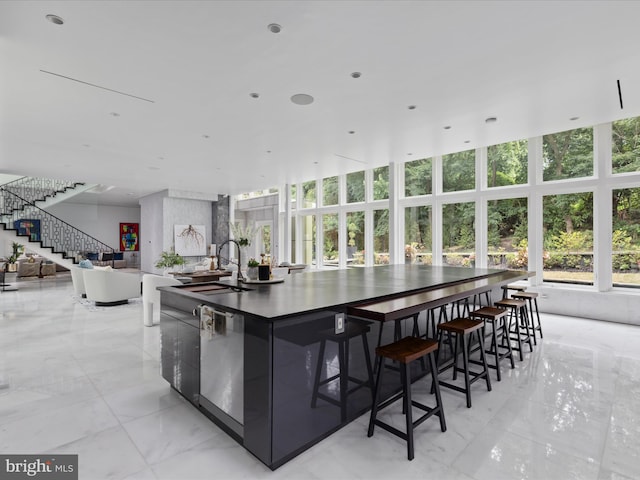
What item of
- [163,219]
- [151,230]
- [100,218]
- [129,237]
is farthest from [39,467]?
[129,237]

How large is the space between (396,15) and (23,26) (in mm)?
3027

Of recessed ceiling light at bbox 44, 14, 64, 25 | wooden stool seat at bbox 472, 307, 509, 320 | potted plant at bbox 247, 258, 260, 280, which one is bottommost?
wooden stool seat at bbox 472, 307, 509, 320

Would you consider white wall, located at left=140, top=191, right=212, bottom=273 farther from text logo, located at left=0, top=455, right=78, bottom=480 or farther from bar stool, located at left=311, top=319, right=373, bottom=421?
bar stool, located at left=311, top=319, right=373, bottom=421

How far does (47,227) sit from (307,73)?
40.3 feet

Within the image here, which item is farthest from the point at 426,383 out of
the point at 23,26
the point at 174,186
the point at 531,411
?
the point at 174,186

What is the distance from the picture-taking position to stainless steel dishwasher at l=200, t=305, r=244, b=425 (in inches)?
83.6

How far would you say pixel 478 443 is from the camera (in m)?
2.21

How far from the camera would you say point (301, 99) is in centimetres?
421

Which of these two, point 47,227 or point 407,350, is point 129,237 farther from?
point 407,350

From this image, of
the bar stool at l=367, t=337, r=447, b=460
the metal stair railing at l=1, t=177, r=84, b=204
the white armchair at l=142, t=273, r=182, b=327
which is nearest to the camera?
the bar stool at l=367, t=337, r=447, b=460

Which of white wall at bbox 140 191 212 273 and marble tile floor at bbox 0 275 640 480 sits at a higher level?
white wall at bbox 140 191 212 273

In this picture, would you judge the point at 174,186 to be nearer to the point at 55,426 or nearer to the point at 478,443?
the point at 55,426

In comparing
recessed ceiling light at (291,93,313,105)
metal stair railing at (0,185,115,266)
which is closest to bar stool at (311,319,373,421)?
recessed ceiling light at (291,93,313,105)

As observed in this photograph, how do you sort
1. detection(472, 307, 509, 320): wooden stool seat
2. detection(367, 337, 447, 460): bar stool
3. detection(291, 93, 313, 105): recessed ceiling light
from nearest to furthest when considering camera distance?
detection(367, 337, 447, 460): bar stool → detection(472, 307, 509, 320): wooden stool seat → detection(291, 93, 313, 105): recessed ceiling light
